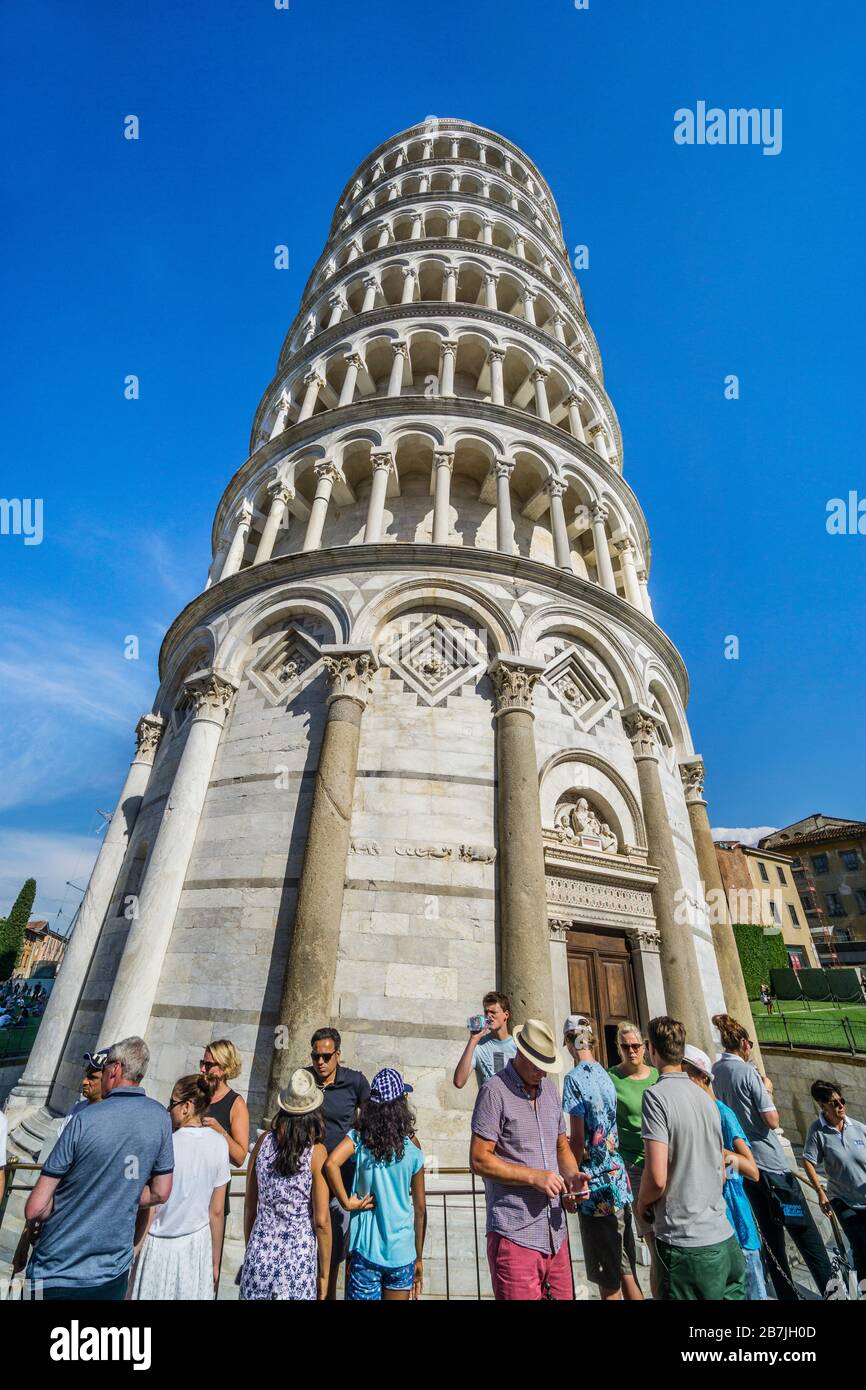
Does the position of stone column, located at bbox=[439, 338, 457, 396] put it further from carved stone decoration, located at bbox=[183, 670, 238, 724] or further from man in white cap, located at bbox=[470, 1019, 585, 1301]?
man in white cap, located at bbox=[470, 1019, 585, 1301]

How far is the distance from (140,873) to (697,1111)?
397 inches

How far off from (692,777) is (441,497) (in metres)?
8.81

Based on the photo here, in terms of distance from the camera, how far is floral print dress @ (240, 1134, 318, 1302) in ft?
10.6

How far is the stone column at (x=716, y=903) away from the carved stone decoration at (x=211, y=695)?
34.3ft

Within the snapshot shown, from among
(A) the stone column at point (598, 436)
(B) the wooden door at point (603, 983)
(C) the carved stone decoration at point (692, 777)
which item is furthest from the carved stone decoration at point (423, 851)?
(A) the stone column at point (598, 436)

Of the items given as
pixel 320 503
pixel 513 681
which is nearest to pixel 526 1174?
pixel 513 681

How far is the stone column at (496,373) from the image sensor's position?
14.5 m

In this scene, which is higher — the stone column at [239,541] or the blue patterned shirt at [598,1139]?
the stone column at [239,541]

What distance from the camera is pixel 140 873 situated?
34.7 ft

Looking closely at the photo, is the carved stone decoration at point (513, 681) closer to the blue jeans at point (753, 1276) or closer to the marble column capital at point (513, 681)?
the marble column capital at point (513, 681)

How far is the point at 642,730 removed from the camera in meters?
11.5

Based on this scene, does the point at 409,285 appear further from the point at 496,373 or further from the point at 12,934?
the point at 12,934
